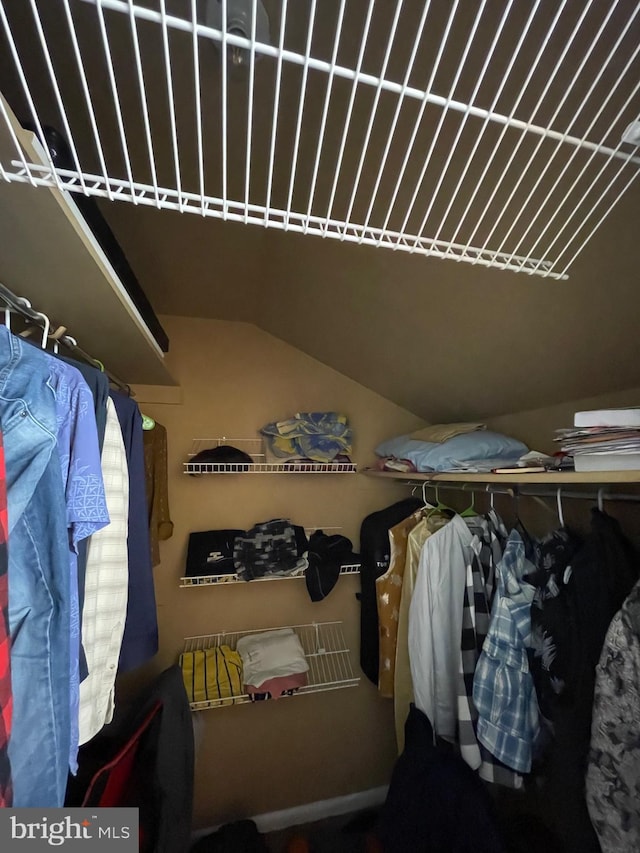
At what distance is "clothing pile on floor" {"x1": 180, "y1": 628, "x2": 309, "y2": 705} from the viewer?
4.85 feet

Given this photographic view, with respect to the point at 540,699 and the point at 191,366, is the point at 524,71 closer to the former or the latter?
the point at 540,699

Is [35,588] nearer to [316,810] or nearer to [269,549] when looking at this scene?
[269,549]

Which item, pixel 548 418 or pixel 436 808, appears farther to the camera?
pixel 548 418

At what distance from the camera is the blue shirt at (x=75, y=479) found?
1.89 feet

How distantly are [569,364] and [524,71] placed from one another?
2.30 feet

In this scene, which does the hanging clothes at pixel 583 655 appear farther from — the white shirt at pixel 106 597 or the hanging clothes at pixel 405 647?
the white shirt at pixel 106 597

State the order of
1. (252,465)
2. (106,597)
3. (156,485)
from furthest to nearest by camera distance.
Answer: (252,465) → (156,485) → (106,597)

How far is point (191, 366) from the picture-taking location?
177cm

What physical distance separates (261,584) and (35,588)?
140 cm

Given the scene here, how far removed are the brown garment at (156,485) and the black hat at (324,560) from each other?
0.61m

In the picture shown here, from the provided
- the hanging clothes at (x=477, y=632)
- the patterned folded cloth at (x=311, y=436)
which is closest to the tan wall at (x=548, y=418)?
the hanging clothes at (x=477, y=632)

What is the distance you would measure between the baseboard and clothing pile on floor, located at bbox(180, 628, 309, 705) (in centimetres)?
68

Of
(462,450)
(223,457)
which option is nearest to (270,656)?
(223,457)

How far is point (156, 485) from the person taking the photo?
143 centimetres
